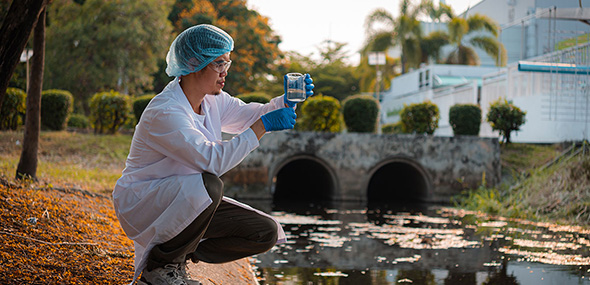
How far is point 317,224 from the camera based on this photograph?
8742 millimetres

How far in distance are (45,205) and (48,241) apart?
0.92 meters

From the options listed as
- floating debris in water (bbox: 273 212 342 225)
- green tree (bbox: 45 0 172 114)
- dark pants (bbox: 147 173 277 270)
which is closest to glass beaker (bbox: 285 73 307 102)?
dark pants (bbox: 147 173 277 270)

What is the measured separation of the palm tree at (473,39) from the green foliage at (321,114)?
827 inches

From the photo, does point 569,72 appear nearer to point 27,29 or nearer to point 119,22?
point 27,29

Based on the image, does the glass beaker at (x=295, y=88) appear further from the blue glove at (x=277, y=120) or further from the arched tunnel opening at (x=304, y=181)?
the arched tunnel opening at (x=304, y=181)

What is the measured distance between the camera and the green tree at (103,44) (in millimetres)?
24047

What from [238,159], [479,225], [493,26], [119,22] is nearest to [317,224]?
[479,225]

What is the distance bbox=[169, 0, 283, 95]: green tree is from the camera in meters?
29.6

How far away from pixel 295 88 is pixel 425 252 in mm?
3366

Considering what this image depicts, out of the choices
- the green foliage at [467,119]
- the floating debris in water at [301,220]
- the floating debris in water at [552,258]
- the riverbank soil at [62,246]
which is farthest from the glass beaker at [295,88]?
the green foliage at [467,119]

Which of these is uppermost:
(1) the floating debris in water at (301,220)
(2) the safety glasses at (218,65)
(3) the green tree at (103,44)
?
(3) the green tree at (103,44)

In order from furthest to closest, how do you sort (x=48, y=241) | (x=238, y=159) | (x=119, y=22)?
1. (x=119, y=22)
2. (x=48, y=241)
3. (x=238, y=159)

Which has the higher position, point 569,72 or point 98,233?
point 569,72

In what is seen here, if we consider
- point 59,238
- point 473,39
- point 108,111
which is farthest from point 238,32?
point 59,238
